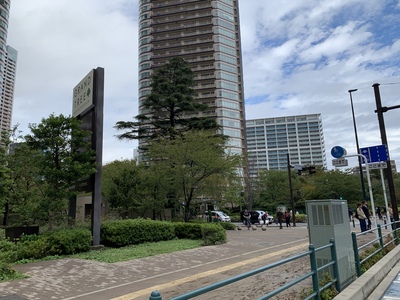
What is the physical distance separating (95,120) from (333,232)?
10421 mm

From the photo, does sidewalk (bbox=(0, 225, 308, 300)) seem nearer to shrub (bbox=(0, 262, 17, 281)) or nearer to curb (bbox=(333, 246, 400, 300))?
shrub (bbox=(0, 262, 17, 281))

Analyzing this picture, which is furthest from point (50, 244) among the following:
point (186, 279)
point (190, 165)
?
point (190, 165)

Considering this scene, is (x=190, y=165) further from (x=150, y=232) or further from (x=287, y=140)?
(x=287, y=140)

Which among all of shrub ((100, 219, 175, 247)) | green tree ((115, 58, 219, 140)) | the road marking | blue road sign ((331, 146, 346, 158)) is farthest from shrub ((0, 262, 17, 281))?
green tree ((115, 58, 219, 140))

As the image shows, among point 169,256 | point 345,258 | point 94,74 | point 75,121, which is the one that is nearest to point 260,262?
point 169,256

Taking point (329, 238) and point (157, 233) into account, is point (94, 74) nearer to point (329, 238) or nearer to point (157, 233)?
point (157, 233)

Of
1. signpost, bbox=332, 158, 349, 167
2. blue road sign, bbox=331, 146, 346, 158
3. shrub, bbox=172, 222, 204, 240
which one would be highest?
blue road sign, bbox=331, 146, 346, 158

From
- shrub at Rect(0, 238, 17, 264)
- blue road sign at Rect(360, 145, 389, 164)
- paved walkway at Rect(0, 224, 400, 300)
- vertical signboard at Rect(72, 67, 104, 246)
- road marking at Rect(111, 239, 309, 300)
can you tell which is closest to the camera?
road marking at Rect(111, 239, 309, 300)

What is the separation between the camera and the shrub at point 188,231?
1567 cm

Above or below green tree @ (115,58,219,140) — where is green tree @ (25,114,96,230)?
below

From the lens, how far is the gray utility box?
19.1ft

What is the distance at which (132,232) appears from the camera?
44.2 ft

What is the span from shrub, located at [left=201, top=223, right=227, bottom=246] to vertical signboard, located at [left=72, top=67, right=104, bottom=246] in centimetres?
463

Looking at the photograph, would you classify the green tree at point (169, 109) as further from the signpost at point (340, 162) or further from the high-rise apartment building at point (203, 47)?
the high-rise apartment building at point (203, 47)
